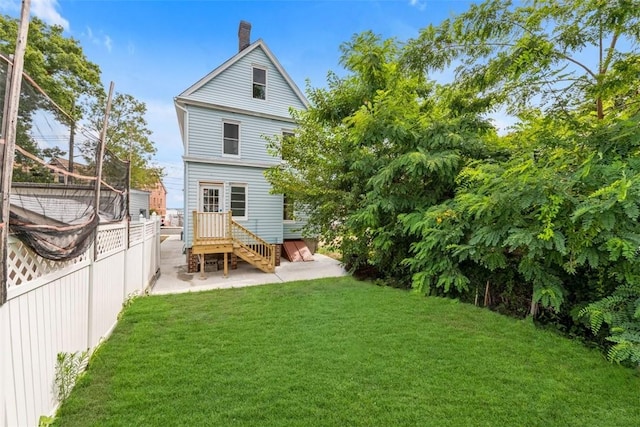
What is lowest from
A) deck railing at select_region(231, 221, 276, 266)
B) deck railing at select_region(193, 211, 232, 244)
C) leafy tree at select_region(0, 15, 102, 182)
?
deck railing at select_region(231, 221, 276, 266)

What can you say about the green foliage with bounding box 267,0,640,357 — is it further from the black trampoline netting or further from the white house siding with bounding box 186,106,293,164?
the black trampoline netting

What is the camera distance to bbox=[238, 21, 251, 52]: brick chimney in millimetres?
11281

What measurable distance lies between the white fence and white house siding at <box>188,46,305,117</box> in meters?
7.50

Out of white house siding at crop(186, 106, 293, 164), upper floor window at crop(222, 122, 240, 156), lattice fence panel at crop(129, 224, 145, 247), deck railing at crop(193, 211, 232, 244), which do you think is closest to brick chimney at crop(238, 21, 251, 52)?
white house siding at crop(186, 106, 293, 164)

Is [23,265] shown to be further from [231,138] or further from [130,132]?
[130,132]

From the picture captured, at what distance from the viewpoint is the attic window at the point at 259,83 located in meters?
10.8

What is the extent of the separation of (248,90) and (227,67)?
1.00 meters

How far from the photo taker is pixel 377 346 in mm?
3637

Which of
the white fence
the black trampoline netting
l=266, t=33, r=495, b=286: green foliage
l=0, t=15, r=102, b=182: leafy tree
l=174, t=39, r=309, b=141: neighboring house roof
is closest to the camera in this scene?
the white fence

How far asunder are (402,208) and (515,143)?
236 cm

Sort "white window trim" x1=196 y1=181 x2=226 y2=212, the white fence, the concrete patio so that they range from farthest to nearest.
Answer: "white window trim" x1=196 y1=181 x2=226 y2=212 → the concrete patio → the white fence

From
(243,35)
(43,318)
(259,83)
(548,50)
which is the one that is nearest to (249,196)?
(259,83)

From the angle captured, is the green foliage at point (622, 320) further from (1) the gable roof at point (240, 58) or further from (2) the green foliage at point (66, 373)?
(1) the gable roof at point (240, 58)

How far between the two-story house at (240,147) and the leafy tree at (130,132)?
10.6m
